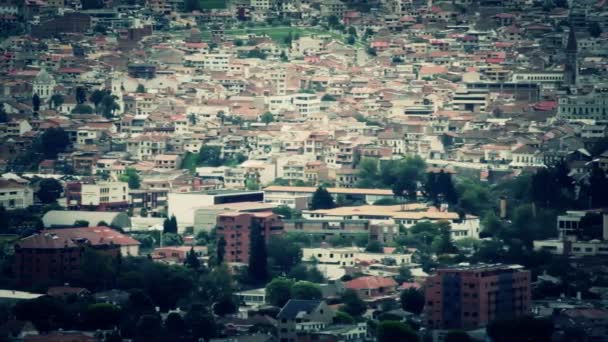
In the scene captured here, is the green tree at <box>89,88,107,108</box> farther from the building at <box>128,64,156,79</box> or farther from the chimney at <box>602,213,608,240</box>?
the chimney at <box>602,213,608,240</box>

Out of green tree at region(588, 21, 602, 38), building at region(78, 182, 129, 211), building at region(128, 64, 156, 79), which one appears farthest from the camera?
green tree at region(588, 21, 602, 38)

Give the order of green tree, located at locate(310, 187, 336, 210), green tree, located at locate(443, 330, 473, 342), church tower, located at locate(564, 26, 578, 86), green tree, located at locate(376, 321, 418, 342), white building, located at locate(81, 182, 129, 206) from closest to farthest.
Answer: green tree, located at locate(443, 330, 473, 342) < green tree, located at locate(376, 321, 418, 342) < green tree, located at locate(310, 187, 336, 210) < white building, located at locate(81, 182, 129, 206) < church tower, located at locate(564, 26, 578, 86)

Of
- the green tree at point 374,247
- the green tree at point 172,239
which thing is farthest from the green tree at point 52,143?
the green tree at point 374,247

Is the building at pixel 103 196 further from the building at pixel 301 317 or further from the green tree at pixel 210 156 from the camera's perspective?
the building at pixel 301 317

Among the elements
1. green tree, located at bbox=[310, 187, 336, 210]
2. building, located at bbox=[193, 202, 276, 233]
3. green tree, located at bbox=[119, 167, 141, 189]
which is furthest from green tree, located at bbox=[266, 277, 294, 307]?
green tree, located at bbox=[119, 167, 141, 189]

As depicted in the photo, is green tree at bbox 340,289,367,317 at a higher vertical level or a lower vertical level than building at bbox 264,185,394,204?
higher

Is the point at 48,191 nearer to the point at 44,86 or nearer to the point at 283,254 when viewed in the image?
the point at 283,254

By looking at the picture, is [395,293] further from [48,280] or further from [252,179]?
[252,179]
